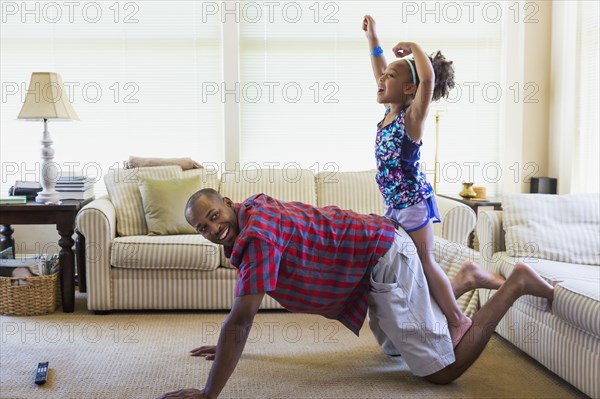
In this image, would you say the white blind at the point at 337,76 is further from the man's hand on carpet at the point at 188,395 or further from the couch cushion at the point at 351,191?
the man's hand on carpet at the point at 188,395

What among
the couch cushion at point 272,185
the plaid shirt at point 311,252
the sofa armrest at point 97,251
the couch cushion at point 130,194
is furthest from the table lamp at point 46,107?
the plaid shirt at point 311,252

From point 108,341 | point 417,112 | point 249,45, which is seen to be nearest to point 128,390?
point 108,341

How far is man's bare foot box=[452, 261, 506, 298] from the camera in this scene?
2918 millimetres

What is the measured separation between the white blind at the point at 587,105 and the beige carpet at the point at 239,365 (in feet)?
5.98

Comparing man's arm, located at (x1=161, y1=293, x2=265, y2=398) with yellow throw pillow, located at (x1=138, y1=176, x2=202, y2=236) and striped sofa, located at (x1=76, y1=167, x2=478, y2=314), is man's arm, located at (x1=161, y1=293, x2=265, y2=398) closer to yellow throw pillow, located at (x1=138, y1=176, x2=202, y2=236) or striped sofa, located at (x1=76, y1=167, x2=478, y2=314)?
striped sofa, located at (x1=76, y1=167, x2=478, y2=314)

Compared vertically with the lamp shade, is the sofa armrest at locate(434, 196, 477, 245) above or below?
below

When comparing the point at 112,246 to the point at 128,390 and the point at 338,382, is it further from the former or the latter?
the point at 338,382

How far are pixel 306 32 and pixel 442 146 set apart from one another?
140cm

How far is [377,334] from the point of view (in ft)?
9.58

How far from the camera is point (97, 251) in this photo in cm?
368

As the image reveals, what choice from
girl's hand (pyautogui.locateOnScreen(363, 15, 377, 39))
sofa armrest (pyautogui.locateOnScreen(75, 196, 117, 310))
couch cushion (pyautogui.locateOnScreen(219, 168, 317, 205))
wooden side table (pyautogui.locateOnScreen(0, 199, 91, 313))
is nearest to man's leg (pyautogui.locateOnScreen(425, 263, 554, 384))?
girl's hand (pyautogui.locateOnScreen(363, 15, 377, 39))

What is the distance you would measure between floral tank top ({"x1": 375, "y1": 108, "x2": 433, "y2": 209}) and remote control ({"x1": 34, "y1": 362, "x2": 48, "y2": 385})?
160cm

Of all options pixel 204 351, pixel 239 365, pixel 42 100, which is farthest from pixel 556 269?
pixel 42 100

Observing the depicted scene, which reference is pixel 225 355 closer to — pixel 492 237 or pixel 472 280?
pixel 472 280
